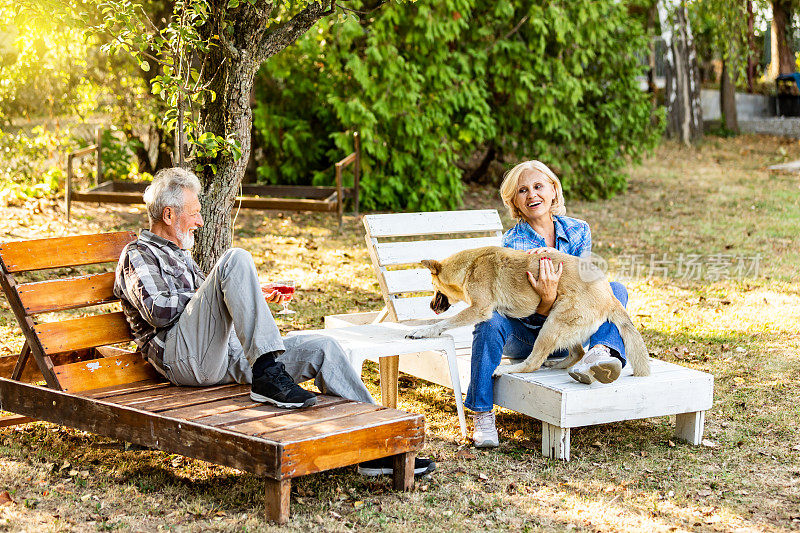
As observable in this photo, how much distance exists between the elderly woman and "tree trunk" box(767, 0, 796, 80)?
1956cm

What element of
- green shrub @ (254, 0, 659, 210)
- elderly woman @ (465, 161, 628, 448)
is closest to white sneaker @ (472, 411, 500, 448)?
elderly woman @ (465, 161, 628, 448)

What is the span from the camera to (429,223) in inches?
225

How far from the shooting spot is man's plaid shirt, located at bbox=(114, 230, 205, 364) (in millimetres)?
4035

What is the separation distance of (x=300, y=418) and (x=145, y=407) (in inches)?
26.3

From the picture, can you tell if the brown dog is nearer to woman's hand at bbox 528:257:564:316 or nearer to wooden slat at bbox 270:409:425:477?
woman's hand at bbox 528:257:564:316

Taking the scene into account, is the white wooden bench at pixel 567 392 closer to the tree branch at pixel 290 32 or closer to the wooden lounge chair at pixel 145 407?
the wooden lounge chair at pixel 145 407

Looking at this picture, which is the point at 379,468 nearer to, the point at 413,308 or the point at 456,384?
the point at 456,384

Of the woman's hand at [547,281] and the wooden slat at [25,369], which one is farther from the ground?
the woman's hand at [547,281]

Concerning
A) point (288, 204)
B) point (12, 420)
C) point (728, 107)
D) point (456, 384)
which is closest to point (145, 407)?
point (12, 420)

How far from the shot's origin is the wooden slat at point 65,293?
424cm

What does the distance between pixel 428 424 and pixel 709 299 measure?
405 centimetres

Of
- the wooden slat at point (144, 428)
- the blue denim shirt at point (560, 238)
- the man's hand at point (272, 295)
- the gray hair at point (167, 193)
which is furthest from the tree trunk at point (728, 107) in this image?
the wooden slat at point (144, 428)

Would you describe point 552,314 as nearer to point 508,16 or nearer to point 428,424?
point 428,424

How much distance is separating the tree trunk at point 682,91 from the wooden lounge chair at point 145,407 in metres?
16.8
